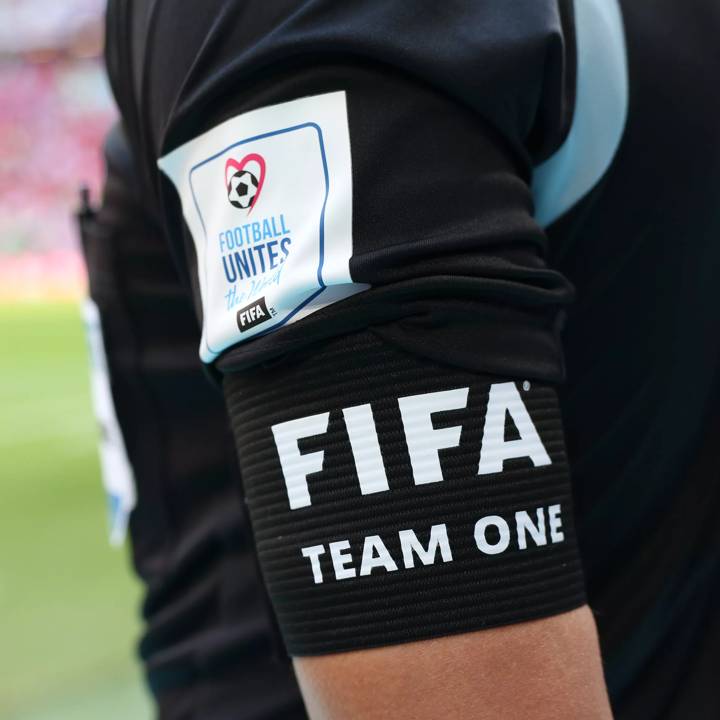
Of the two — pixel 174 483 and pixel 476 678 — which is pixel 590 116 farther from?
pixel 174 483

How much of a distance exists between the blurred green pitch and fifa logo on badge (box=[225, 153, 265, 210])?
5.12 ft

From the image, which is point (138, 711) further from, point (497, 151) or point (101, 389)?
point (497, 151)

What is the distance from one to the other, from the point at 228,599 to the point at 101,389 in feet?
0.69

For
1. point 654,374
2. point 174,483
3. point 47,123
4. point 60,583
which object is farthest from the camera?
point 47,123

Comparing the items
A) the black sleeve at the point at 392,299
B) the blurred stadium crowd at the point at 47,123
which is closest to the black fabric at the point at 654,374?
the black sleeve at the point at 392,299

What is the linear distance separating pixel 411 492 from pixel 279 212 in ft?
0.44

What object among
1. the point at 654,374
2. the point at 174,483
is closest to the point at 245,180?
the point at 654,374

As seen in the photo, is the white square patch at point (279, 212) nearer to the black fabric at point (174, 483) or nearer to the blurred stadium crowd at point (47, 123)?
the black fabric at point (174, 483)

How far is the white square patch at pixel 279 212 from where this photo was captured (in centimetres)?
46

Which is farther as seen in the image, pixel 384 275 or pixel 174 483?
pixel 174 483

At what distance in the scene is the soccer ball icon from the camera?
18.6 inches

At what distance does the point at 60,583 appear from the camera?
2455mm

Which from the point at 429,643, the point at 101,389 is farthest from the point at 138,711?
the point at 429,643

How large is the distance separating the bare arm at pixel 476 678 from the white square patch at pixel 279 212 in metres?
0.15
